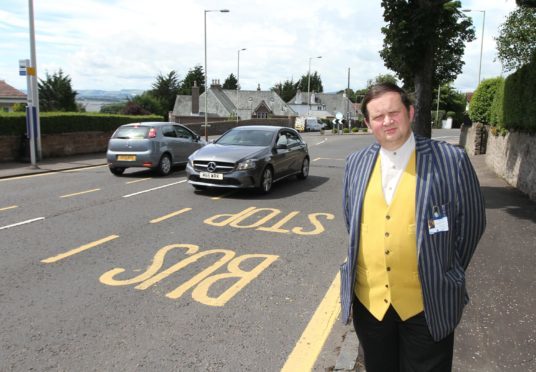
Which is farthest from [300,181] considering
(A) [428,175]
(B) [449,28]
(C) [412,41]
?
(A) [428,175]

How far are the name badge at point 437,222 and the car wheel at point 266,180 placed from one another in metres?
8.90

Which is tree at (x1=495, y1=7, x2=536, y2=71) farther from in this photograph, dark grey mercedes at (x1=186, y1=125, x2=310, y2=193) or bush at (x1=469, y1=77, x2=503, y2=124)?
dark grey mercedes at (x1=186, y1=125, x2=310, y2=193)

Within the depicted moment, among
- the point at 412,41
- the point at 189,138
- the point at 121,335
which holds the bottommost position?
the point at 121,335

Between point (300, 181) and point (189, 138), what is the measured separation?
4.53 m

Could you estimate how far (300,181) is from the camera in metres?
13.7

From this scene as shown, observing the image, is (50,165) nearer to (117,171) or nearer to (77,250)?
(117,171)

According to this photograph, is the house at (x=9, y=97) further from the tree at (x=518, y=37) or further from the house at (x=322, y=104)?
the house at (x=322, y=104)

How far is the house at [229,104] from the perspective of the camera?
86312 millimetres

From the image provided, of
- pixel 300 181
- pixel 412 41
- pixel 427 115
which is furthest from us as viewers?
pixel 300 181

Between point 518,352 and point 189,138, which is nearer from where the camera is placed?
point 518,352

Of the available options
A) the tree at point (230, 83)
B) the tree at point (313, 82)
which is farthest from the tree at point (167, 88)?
the tree at point (313, 82)

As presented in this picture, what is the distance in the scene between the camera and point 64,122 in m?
19.8

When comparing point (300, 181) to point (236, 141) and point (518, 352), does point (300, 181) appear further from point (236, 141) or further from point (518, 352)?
point (518, 352)

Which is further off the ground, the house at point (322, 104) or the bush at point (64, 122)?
the house at point (322, 104)
